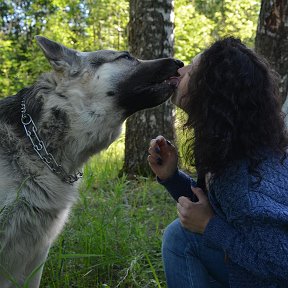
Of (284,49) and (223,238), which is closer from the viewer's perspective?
(223,238)

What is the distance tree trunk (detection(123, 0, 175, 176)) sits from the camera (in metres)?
5.02

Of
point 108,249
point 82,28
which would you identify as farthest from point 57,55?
point 82,28

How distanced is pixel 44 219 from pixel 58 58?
94 cm

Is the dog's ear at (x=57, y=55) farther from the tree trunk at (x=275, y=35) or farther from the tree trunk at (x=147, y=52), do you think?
the tree trunk at (x=147, y=52)

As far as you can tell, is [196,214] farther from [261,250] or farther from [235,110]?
[235,110]

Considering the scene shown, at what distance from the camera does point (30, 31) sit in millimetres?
18562

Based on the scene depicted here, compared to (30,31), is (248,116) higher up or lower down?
higher up

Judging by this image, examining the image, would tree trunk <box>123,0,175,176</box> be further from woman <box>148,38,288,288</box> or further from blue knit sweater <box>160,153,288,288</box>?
blue knit sweater <box>160,153,288,288</box>

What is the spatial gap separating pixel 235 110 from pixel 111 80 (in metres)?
1.03

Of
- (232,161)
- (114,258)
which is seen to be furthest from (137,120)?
(232,161)

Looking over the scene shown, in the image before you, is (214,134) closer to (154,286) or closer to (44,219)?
(44,219)

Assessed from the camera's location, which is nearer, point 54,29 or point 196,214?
point 196,214

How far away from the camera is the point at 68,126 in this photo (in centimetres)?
237

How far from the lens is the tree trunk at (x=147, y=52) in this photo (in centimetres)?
502
